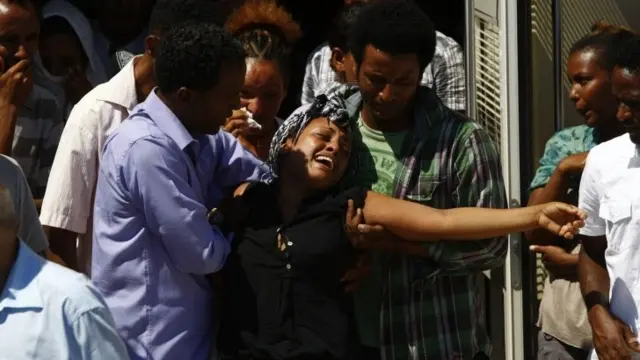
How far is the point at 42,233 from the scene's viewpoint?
372cm

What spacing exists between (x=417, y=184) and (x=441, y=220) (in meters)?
0.21

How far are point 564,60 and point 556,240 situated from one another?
3.54ft

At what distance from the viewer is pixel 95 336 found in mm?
2984

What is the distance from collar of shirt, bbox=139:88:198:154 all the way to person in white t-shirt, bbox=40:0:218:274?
0.44 meters

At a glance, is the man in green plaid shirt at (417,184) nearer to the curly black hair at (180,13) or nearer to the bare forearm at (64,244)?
the curly black hair at (180,13)

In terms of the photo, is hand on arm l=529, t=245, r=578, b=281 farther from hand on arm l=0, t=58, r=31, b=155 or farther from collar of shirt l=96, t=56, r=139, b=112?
hand on arm l=0, t=58, r=31, b=155

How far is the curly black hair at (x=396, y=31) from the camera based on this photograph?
3.94 meters

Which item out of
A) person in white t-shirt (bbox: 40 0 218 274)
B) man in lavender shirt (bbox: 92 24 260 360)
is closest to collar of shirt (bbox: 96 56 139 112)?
person in white t-shirt (bbox: 40 0 218 274)

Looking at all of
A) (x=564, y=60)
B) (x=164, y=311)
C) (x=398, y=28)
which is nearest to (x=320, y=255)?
(x=164, y=311)

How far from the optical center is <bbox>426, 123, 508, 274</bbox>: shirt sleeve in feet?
12.8

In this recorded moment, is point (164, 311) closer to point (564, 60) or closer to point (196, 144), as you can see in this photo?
point (196, 144)

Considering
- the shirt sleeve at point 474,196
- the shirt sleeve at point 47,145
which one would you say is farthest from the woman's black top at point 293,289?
the shirt sleeve at point 47,145

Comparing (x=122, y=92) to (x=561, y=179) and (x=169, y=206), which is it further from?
(x=561, y=179)

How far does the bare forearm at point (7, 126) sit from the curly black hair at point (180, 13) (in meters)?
0.65
